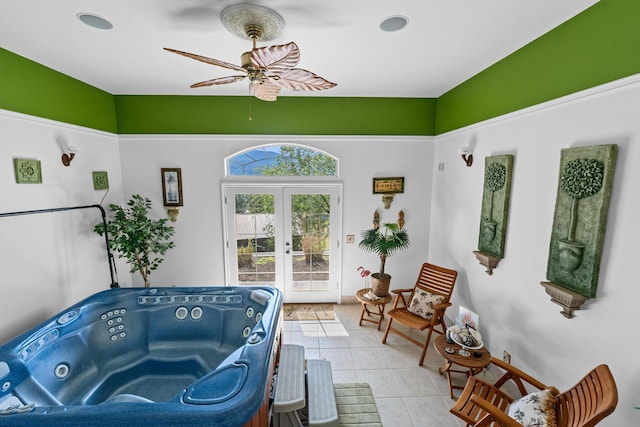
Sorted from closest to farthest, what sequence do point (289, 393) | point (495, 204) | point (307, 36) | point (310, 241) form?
1. point (289, 393)
2. point (307, 36)
3. point (495, 204)
4. point (310, 241)

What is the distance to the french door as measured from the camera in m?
3.95

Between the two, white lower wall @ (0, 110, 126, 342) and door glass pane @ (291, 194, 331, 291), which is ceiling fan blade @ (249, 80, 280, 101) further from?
white lower wall @ (0, 110, 126, 342)

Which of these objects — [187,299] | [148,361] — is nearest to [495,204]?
[187,299]

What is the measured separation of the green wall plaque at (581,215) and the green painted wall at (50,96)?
4.31 metres

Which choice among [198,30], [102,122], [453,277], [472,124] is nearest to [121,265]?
[102,122]

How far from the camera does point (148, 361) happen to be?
108 inches

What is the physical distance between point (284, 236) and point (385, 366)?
204 cm

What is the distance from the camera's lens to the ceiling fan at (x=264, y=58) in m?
Result: 1.60

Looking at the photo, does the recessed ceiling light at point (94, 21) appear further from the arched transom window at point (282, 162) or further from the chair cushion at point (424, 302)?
the chair cushion at point (424, 302)

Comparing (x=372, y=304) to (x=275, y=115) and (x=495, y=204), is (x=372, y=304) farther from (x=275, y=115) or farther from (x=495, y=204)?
(x=275, y=115)

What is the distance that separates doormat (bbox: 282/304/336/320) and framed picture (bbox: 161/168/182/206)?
6.93 feet

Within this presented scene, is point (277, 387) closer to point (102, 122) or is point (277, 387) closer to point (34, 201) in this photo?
point (34, 201)

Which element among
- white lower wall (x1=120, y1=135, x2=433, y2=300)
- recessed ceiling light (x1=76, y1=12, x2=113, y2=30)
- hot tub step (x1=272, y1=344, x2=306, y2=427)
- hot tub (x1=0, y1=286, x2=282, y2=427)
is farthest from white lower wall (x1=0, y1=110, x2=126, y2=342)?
hot tub step (x1=272, y1=344, x2=306, y2=427)

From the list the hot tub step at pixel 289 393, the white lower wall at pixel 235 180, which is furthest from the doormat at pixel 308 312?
the hot tub step at pixel 289 393
